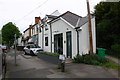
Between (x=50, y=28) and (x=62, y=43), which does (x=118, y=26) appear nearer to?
(x=62, y=43)

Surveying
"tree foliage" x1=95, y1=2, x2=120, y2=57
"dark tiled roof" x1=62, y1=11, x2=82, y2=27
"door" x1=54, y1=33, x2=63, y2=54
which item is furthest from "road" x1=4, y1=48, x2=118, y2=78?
"tree foliage" x1=95, y1=2, x2=120, y2=57

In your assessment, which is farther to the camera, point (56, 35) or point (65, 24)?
point (56, 35)

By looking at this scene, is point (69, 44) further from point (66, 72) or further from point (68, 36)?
point (66, 72)

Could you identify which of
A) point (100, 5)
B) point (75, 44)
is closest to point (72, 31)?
point (75, 44)

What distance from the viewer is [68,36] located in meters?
15.2

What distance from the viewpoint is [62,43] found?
635 inches

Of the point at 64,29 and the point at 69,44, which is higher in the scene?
the point at 64,29

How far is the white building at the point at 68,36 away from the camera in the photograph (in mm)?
13500

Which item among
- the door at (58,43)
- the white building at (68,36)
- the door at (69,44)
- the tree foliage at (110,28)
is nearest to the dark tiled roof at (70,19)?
the white building at (68,36)

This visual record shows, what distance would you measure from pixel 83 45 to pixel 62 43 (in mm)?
3377

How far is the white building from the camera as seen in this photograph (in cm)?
1350

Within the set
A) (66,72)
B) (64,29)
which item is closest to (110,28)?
(64,29)

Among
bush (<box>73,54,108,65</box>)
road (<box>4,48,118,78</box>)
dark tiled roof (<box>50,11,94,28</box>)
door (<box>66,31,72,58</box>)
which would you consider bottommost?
road (<box>4,48,118,78</box>)

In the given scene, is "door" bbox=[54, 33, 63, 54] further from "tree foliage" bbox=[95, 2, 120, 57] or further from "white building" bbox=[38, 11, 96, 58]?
"tree foliage" bbox=[95, 2, 120, 57]
